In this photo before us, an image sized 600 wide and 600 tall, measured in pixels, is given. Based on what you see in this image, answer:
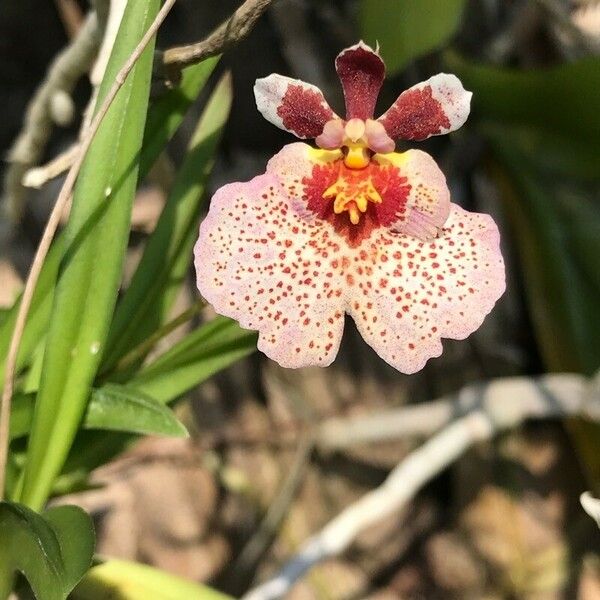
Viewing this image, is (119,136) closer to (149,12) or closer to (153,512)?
(149,12)

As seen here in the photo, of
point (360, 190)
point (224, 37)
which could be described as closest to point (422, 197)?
point (360, 190)

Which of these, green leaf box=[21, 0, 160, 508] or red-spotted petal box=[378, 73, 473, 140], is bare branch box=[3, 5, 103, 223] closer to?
green leaf box=[21, 0, 160, 508]

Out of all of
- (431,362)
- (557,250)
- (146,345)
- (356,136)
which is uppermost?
(356,136)

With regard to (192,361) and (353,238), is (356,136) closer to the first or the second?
(353,238)

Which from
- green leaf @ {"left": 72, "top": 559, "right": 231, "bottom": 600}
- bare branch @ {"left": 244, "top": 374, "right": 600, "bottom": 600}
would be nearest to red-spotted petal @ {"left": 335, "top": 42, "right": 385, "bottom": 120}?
green leaf @ {"left": 72, "top": 559, "right": 231, "bottom": 600}

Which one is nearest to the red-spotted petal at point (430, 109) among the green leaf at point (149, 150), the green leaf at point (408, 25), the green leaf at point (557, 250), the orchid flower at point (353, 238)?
the orchid flower at point (353, 238)

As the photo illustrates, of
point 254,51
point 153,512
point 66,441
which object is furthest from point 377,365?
point 66,441
